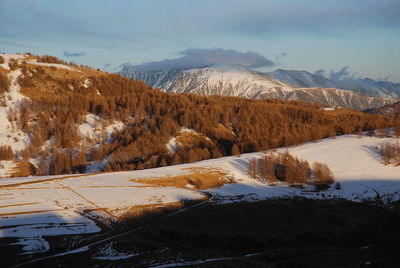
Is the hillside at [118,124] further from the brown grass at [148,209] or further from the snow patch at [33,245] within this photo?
the snow patch at [33,245]

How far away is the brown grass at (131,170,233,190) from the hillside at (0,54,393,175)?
A: 26453 millimetres

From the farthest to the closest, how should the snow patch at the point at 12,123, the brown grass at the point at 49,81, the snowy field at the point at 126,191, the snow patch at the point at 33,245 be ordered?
the brown grass at the point at 49,81 < the snow patch at the point at 12,123 < the snowy field at the point at 126,191 < the snow patch at the point at 33,245

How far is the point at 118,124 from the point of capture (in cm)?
11694

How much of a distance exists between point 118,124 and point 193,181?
2381 inches

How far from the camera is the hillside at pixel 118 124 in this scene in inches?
3757

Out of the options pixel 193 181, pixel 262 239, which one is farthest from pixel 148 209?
pixel 193 181

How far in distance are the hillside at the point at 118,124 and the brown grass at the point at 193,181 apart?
2645 cm

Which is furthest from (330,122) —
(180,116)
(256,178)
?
(256,178)

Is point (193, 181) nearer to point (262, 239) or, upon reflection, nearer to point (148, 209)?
point (148, 209)

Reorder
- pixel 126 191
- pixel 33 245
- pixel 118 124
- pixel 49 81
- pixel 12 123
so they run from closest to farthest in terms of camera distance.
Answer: pixel 33 245 → pixel 126 191 → pixel 12 123 → pixel 118 124 → pixel 49 81

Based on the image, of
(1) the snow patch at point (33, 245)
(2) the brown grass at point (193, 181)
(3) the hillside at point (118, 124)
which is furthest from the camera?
(3) the hillside at point (118, 124)

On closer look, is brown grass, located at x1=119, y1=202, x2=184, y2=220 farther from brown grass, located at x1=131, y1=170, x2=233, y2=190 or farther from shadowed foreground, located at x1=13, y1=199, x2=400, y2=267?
brown grass, located at x1=131, y1=170, x2=233, y2=190

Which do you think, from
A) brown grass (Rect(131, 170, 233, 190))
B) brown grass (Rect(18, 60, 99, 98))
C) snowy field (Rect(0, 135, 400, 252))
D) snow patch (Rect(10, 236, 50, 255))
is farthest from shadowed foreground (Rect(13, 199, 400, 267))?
brown grass (Rect(18, 60, 99, 98))

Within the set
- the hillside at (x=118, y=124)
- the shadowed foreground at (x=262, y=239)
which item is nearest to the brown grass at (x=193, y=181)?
the shadowed foreground at (x=262, y=239)
